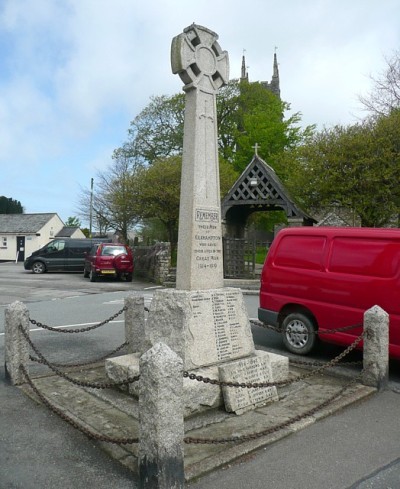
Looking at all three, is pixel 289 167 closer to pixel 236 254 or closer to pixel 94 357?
pixel 236 254

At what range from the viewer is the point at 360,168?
59.2 ft

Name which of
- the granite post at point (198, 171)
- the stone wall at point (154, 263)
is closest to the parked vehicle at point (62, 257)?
the stone wall at point (154, 263)

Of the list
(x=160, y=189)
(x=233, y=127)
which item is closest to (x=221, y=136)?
(x=233, y=127)

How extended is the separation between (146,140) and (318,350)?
3450cm

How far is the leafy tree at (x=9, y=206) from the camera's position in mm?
63138

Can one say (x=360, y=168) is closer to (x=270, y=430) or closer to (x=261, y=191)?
(x=261, y=191)

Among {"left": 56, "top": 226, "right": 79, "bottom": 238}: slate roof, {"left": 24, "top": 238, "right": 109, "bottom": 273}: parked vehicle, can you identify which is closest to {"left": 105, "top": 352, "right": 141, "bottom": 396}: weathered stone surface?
{"left": 24, "top": 238, "right": 109, "bottom": 273}: parked vehicle

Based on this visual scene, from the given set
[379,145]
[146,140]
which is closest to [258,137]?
[146,140]

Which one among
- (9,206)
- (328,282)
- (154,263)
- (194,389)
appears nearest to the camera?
(194,389)

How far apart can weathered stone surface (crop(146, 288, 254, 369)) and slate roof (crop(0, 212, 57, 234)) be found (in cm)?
4397

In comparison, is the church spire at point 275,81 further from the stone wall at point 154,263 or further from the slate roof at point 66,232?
the stone wall at point 154,263

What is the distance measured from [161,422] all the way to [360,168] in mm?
16797

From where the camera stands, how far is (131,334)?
22.5 feet

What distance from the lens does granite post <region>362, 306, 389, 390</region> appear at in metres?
5.61
